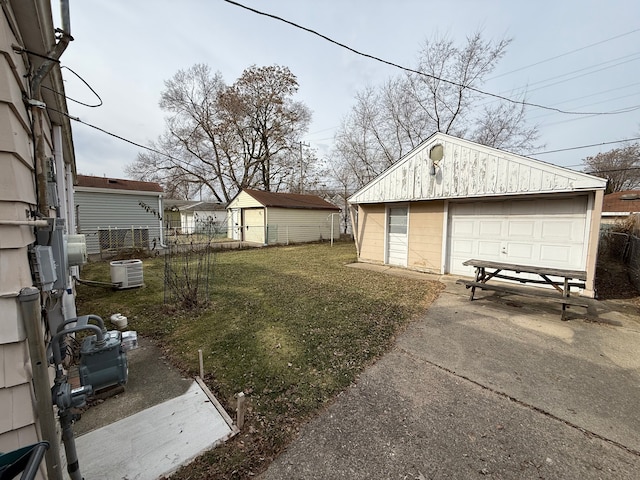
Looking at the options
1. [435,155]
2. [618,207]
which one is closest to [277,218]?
[435,155]

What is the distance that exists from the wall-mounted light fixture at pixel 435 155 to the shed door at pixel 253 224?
11086mm

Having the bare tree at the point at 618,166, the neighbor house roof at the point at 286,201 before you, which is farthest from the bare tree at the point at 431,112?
the bare tree at the point at 618,166

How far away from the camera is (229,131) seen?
2155 centimetres

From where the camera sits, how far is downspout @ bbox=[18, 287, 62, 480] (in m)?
1.34

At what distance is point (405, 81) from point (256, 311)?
1775cm

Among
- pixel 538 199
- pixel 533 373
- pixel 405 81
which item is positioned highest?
pixel 405 81

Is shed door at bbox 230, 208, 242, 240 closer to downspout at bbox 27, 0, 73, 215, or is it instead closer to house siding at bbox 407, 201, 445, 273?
house siding at bbox 407, 201, 445, 273

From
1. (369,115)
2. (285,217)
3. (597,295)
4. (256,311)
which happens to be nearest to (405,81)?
(369,115)

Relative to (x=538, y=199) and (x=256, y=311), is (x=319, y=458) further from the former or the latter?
(x=538, y=199)

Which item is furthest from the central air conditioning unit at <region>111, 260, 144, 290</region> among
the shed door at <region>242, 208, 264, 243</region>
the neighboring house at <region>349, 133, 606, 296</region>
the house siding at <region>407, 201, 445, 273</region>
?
the shed door at <region>242, 208, 264, 243</region>

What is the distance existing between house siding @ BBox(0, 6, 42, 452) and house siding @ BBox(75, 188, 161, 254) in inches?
428

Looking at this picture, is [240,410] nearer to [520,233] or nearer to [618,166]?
[520,233]

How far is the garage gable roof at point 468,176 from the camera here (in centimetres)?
587

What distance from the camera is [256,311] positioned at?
4910 millimetres
